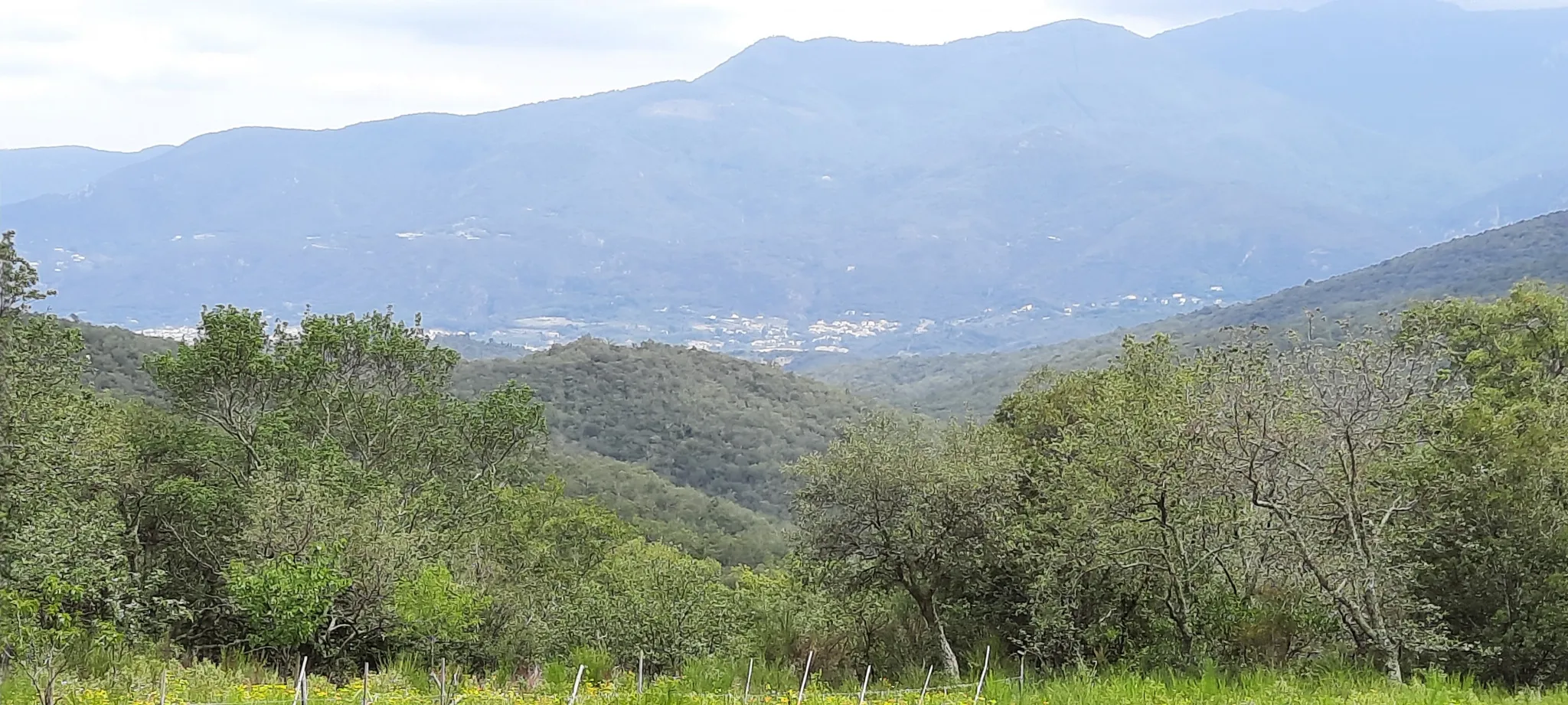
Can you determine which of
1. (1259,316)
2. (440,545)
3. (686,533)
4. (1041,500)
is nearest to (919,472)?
(1041,500)

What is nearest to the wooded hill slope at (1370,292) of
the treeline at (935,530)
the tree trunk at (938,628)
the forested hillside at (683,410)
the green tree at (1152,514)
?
the forested hillside at (683,410)

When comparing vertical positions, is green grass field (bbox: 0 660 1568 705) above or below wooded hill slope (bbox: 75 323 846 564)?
above

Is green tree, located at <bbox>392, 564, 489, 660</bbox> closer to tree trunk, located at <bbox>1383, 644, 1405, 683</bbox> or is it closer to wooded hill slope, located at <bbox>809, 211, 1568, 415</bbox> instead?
tree trunk, located at <bbox>1383, 644, 1405, 683</bbox>

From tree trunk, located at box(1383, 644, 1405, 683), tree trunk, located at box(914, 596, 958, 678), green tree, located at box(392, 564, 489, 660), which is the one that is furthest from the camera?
tree trunk, located at box(914, 596, 958, 678)

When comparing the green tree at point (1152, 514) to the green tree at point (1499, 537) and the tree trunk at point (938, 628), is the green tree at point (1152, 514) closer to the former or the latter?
the tree trunk at point (938, 628)

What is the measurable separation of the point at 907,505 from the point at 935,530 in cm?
54

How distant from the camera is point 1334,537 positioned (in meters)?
13.1

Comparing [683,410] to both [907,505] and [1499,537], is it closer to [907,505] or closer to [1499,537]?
[907,505]

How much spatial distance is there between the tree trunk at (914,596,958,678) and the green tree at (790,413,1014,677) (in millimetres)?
21

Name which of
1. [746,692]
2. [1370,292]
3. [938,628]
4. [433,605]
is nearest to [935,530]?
[938,628]

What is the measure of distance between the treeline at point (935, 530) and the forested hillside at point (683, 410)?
7029 centimetres

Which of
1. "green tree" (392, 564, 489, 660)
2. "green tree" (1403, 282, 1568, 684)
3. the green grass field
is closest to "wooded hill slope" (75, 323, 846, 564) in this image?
"green tree" (392, 564, 489, 660)

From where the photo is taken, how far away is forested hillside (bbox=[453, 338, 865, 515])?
98312 mm

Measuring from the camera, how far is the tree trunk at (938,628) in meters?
15.9
